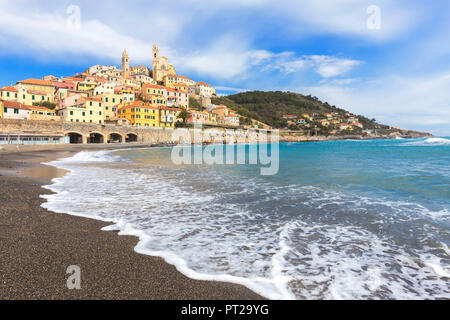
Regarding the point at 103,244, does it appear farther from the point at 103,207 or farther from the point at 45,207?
the point at 45,207

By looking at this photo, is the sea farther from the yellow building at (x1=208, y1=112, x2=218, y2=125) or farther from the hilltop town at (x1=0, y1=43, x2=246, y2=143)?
the yellow building at (x1=208, y1=112, x2=218, y2=125)

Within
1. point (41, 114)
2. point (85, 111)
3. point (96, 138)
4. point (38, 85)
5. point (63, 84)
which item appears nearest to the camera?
point (41, 114)

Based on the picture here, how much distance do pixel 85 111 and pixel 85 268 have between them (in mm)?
66003

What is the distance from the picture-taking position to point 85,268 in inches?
150

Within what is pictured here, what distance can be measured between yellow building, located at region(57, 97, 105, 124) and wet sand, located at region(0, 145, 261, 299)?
6156 centimetres

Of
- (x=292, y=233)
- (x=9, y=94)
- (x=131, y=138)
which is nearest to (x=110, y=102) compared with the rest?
(x=131, y=138)

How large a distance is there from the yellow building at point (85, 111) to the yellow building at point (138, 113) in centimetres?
705

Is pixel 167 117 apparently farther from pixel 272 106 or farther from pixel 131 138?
pixel 272 106

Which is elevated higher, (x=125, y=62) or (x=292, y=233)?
(x=125, y=62)

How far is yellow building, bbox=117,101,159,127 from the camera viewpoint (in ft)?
225

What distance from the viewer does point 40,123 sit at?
48.7 m

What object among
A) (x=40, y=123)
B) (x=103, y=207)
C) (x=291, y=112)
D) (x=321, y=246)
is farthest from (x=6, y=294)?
(x=291, y=112)

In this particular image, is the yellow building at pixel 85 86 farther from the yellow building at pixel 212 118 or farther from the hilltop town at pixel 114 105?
the yellow building at pixel 212 118

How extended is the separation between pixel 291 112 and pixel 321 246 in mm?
174132
